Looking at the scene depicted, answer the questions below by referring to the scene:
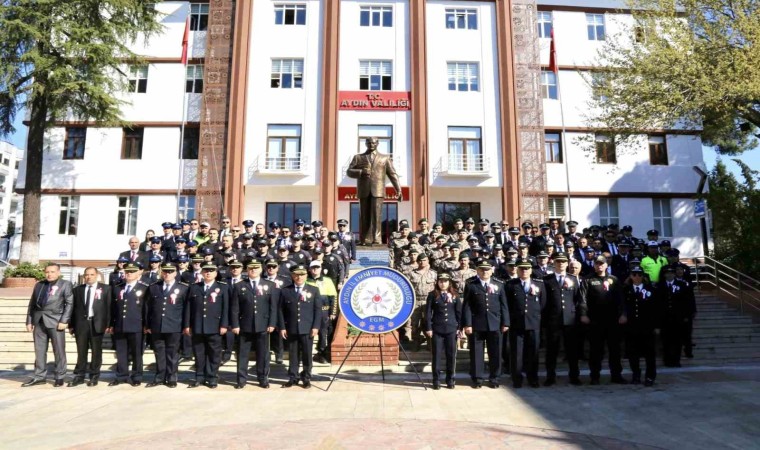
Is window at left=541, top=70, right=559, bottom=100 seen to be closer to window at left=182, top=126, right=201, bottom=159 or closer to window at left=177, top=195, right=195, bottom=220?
window at left=182, top=126, right=201, bottom=159

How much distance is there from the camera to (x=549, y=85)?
80.4 feet

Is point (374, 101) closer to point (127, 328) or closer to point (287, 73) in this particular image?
point (287, 73)

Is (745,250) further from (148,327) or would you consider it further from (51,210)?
(51,210)

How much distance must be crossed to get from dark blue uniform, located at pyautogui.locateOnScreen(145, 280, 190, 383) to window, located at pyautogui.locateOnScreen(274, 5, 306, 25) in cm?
1909

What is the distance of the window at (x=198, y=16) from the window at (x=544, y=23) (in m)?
17.2

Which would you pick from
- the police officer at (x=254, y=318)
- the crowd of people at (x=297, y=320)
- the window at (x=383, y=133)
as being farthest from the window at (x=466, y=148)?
the police officer at (x=254, y=318)

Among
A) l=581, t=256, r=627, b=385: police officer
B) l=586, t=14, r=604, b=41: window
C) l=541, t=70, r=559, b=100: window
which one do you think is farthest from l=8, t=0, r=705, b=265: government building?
l=581, t=256, r=627, b=385: police officer

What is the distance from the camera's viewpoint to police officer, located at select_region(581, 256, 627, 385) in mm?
7598

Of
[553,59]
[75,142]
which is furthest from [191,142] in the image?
[553,59]

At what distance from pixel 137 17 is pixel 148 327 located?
1734cm

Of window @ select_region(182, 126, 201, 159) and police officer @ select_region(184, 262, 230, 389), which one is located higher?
window @ select_region(182, 126, 201, 159)

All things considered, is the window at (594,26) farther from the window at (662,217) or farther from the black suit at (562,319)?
the black suit at (562,319)

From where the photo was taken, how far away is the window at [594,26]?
2495cm

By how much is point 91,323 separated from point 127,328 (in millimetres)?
720
